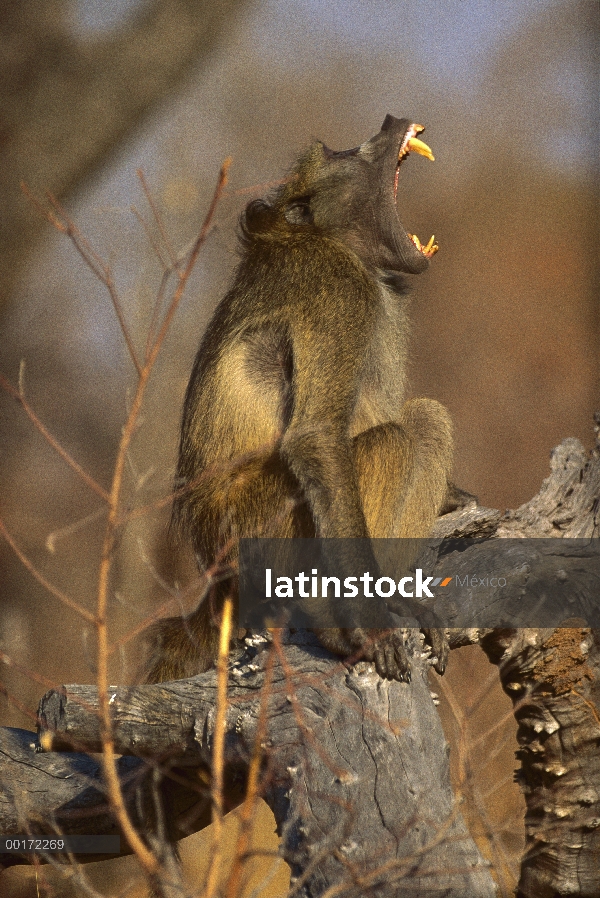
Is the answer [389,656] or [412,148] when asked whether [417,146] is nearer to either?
[412,148]

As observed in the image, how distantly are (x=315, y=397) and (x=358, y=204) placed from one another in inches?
36.8

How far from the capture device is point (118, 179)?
5898mm

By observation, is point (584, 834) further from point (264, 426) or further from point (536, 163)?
point (536, 163)

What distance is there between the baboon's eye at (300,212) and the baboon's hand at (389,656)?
1656mm

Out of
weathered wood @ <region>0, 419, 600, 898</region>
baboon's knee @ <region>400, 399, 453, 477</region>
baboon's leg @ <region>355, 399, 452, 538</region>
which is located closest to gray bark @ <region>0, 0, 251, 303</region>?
baboon's knee @ <region>400, 399, 453, 477</region>

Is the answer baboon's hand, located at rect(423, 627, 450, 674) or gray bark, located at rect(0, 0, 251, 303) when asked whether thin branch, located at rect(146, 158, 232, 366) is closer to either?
baboon's hand, located at rect(423, 627, 450, 674)

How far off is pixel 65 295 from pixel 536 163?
3.41 metres

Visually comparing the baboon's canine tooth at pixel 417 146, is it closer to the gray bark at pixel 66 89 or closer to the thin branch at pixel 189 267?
the thin branch at pixel 189 267

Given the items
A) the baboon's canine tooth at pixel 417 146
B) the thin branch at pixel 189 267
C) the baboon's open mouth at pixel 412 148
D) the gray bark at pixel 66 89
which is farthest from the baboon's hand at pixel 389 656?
the gray bark at pixel 66 89

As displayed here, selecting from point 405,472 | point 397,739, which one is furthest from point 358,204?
point 397,739

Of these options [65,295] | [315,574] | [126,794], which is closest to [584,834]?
[315,574]

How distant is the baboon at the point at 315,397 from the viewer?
3104 millimetres

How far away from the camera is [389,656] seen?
9.12 feet

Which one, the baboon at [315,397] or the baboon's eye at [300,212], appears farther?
the baboon's eye at [300,212]
